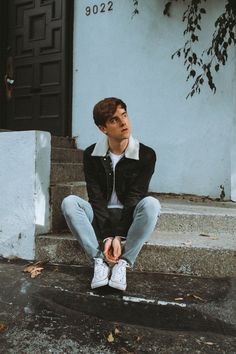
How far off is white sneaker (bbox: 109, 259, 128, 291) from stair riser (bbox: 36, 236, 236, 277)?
1.40 feet

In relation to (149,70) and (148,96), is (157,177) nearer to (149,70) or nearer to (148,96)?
(148,96)

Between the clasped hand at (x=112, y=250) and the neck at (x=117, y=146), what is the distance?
688 mm

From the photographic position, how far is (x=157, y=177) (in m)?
4.58

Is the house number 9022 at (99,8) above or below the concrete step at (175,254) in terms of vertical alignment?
above

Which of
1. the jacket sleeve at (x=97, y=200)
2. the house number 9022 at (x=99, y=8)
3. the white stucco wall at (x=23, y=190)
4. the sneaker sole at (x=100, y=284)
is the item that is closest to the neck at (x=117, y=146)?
the jacket sleeve at (x=97, y=200)

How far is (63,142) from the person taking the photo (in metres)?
4.97

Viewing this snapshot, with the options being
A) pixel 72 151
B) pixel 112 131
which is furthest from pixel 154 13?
pixel 112 131

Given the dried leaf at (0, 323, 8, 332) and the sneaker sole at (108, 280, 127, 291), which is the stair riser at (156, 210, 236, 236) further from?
the dried leaf at (0, 323, 8, 332)

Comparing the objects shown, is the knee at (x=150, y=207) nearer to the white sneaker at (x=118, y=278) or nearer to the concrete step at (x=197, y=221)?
the white sneaker at (x=118, y=278)

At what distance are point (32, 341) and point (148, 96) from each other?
3.44 meters

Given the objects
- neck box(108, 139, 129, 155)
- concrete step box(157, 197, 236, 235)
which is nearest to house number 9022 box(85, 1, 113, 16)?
neck box(108, 139, 129, 155)

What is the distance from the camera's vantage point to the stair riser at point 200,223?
3258 millimetres

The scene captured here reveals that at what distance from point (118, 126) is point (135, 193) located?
1.67ft

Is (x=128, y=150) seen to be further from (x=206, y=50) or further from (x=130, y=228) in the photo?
(x=206, y=50)
